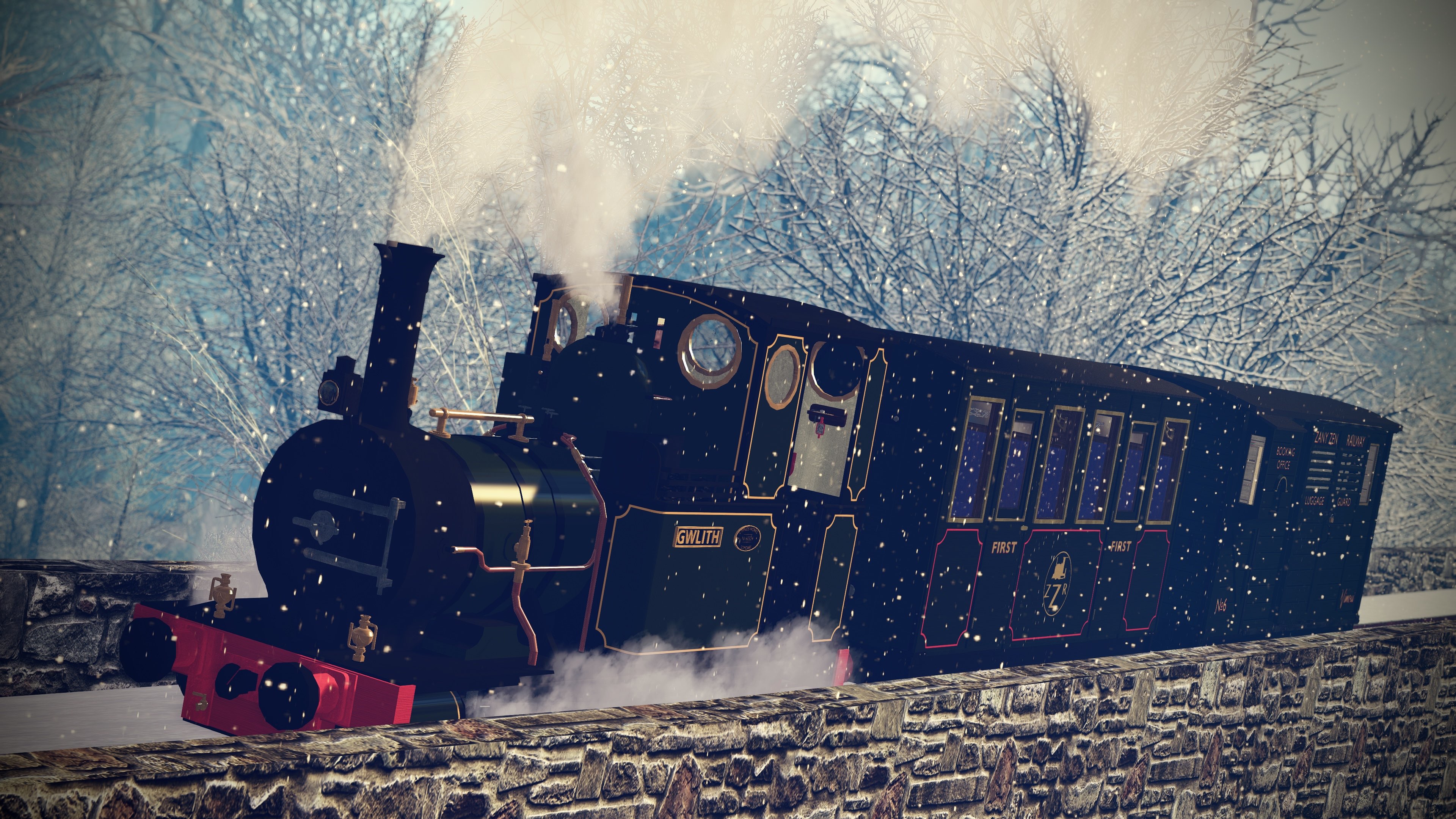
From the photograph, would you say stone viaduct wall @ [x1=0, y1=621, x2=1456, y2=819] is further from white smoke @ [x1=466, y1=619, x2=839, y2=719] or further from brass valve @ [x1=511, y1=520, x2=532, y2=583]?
brass valve @ [x1=511, y1=520, x2=532, y2=583]

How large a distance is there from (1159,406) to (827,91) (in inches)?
435

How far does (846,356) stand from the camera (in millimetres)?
6992

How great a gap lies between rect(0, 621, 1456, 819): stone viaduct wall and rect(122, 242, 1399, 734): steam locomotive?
615 mm

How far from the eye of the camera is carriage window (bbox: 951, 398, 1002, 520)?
24.4 feet

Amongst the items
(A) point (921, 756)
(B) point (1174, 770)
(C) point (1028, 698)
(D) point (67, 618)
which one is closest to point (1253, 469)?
(B) point (1174, 770)

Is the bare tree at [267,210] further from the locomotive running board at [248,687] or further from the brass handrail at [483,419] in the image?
the locomotive running board at [248,687]

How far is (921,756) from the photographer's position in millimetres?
6492

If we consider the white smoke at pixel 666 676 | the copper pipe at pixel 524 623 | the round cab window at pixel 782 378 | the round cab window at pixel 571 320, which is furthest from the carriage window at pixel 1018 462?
the copper pipe at pixel 524 623

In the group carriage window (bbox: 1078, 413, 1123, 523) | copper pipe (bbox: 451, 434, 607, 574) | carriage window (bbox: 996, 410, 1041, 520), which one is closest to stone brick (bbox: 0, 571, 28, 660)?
copper pipe (bbox: 451, 434, 607, 574)

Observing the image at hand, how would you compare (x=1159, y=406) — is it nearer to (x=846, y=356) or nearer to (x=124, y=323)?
(x=846, y=356)

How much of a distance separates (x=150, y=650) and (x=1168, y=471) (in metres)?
7.38

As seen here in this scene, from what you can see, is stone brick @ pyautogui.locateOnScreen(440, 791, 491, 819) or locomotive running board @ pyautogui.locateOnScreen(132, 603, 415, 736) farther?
locomotive running board @ pyautogui.locateOnScreen(132, 603, 415, 736)

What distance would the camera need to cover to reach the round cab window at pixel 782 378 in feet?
21.6

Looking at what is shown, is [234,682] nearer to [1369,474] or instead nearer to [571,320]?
[571,320]
